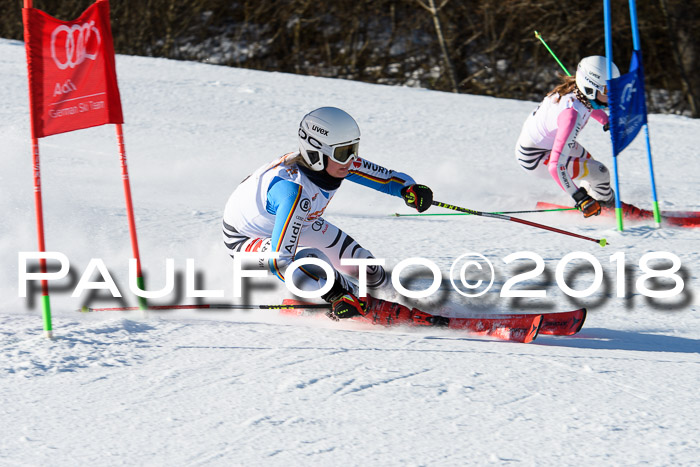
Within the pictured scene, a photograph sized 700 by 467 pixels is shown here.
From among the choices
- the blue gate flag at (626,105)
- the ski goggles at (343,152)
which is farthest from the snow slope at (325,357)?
the ski goggles at (343,152)

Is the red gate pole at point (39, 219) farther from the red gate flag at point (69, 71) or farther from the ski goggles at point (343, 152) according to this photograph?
the ski goggles at point (343, 152)

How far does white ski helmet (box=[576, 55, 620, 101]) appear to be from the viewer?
6.08 m

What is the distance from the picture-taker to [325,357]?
3480mm

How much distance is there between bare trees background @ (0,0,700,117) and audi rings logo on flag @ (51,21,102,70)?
12.6 meters

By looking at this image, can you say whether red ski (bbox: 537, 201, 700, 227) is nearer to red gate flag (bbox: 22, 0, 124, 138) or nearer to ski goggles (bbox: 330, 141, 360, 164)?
ski goggles (bbox: 330, 141, 360, 164)

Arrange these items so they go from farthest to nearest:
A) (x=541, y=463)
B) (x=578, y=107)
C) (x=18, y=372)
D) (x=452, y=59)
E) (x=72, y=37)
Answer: (x=452, y=59)
(x=578, y=107)
(x=72, y=37)
(x=18, y=372)
(x=541, y=463)

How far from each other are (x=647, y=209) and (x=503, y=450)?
16.0 ft

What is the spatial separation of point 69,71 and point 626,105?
394 cm

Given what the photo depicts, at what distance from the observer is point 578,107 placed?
6.15 metres

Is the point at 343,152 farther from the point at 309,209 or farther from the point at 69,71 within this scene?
the point at 69,71

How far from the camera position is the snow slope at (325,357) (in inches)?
107

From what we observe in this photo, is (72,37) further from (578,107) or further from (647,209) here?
(647,209)

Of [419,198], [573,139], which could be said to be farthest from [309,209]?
[573,139]

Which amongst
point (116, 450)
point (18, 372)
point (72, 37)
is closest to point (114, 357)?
point (18, 372)
